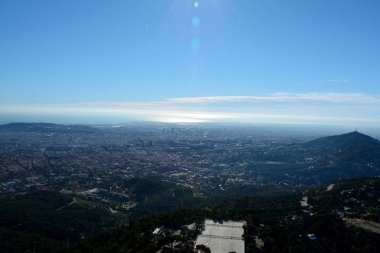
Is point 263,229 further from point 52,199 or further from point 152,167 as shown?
point 152,167

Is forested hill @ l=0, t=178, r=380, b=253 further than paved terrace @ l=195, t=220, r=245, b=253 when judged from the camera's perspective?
Yes

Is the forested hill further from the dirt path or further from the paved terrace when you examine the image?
the paved terrace

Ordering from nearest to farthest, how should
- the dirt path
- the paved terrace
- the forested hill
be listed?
the paved terrace, the forested hill, the dirt path

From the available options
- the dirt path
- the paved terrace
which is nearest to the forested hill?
the dirt path

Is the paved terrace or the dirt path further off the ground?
the dirt path

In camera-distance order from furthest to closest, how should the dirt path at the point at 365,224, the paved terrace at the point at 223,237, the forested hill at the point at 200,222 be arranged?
the dirt path at the point at 365,224 < the forested hill at the point at 200,222 < the paved terrace at the point at 223,237

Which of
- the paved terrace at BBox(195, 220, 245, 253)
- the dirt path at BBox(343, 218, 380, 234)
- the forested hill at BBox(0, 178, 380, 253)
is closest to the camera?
the paved terrace at BBox(195, 220, 245, 253)

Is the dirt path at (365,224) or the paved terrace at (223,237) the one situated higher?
the dirt path at (365,224)

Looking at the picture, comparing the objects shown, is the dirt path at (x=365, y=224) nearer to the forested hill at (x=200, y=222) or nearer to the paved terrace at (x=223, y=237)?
the forested hill at (x=200, y=222)

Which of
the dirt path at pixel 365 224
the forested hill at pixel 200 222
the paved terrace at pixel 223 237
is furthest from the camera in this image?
the dirt path at pixel 365 224

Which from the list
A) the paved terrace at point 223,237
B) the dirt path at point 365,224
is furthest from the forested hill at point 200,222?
the paved terrace at point 223,237

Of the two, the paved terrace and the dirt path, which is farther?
the dirt path
